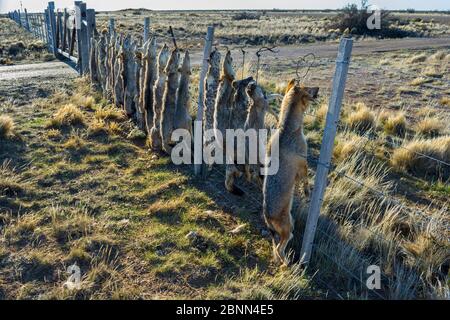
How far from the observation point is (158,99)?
24.7 feet

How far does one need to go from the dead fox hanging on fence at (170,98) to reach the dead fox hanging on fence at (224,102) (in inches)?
57.7

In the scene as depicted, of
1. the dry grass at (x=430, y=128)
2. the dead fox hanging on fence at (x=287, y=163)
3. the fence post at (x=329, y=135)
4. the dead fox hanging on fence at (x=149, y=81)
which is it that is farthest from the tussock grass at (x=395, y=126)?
the fence post at (x=329, y=135)

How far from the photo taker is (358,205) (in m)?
5.88

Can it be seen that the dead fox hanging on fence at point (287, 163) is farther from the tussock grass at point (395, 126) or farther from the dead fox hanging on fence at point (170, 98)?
the tussock grass at point (395, 126)

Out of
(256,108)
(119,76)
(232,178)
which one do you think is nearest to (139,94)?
(119,76)

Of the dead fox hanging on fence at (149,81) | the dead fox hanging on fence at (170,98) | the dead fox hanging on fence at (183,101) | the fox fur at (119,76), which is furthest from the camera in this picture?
the fox fur at (119,76)

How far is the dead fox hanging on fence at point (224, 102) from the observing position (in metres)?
5.50

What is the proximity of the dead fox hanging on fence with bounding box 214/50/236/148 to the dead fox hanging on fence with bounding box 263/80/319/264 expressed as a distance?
4.20 feet

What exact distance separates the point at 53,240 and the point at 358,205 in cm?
400

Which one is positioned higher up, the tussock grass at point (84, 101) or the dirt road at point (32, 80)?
the dirt road at point (32, 80)

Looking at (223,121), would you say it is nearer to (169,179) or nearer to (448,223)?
(169,179)

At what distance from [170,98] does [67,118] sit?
11.4 ft

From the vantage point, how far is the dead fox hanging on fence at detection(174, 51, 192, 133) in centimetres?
664

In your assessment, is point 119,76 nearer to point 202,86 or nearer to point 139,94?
point 139,94
